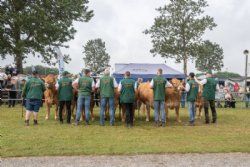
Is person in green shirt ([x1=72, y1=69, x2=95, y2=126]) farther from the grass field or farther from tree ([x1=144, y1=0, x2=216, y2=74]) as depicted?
tree ([x1=144, y1=0, x2=216, y2=74])

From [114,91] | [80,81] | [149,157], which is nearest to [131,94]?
→ [114,91]

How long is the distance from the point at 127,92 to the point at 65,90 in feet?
7.32

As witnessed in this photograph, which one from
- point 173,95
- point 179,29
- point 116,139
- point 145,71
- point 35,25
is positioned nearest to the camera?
point 116,139

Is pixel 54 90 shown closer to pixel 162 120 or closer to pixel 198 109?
pixel 162 120

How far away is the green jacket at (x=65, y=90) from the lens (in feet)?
57.0

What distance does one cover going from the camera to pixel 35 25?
1464 inches

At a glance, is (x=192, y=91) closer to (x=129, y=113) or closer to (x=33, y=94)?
(x=129, y=113)

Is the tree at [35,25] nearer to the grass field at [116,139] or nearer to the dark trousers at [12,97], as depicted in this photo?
the dark trousers at [12,97]

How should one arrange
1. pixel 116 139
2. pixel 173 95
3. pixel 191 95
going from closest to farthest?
pixel 116 139 → pixel 191 95 → pixel 173 95

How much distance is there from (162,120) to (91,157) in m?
6.89

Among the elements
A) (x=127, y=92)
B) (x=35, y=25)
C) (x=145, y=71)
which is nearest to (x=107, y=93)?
(x=127, y=92)

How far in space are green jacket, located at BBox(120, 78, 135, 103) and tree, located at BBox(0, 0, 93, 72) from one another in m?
21.0

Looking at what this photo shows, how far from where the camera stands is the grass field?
11469 mm

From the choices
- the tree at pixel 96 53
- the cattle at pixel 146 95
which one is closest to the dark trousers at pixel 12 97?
the cattle at pixel 146 95
